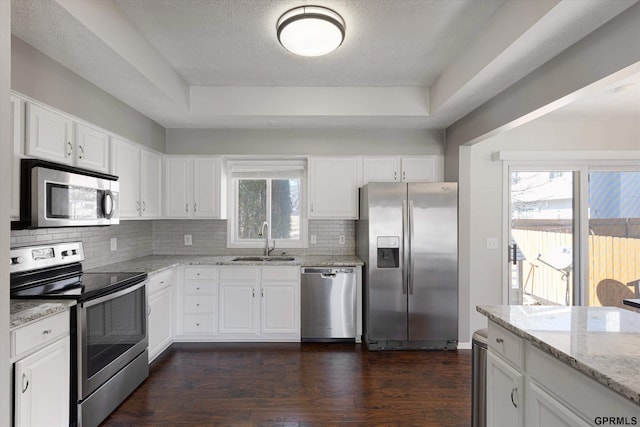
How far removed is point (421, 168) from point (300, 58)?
6.39 ft

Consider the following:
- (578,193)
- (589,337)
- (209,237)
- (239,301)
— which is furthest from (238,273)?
(578,193)

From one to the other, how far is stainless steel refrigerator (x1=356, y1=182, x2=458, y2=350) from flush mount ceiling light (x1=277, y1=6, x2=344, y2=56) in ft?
5.23

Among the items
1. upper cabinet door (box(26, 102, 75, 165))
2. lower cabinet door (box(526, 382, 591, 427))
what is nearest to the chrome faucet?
upper cabinet door (box(26, 102, 75, 165))

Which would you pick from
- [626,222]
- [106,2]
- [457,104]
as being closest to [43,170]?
[106,2]

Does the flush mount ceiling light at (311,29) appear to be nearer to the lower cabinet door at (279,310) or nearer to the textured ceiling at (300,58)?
the textured ceiling at (300,58)

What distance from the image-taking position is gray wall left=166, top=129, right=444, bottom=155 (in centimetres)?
394

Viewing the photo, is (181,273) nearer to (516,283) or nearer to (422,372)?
(422,372)

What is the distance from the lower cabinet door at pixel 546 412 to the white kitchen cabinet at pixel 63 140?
9.38 ft

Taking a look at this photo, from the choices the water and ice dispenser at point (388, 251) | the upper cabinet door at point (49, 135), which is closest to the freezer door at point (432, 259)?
the water and ice dispenser at point (388, 251)

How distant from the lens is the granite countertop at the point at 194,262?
121 inches

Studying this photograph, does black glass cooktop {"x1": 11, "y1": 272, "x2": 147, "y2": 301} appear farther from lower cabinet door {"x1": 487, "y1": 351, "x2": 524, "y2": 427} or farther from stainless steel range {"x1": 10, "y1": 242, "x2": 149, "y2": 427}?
lower cabinet door {"x1": 487, "y1": 351, "x2": 524, "y2": 427}

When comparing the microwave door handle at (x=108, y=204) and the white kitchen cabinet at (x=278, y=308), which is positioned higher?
the microwave door handle at (x=108, y=204)

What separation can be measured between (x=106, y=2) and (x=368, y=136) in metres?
2.74

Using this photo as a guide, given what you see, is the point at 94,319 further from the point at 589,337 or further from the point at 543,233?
the point at 543,233
